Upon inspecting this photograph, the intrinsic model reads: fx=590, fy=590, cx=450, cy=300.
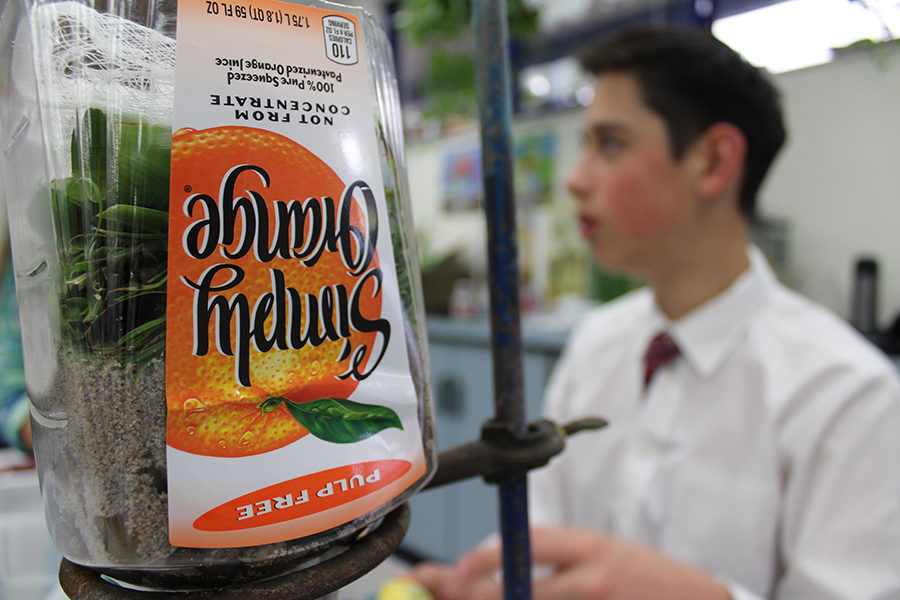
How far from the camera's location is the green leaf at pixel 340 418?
20cm

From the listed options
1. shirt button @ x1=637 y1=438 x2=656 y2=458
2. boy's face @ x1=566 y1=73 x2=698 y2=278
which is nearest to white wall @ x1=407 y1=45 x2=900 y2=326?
boy's face @ x1=566 y1=73 x2=698 y2=278

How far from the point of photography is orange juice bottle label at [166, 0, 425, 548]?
185 mm

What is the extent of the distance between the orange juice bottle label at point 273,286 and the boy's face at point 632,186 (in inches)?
38.4

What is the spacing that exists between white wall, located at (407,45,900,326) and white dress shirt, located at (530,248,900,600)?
2.97 ft

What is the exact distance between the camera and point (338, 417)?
0.68 feet

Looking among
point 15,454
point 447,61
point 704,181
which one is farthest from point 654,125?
point 15,454

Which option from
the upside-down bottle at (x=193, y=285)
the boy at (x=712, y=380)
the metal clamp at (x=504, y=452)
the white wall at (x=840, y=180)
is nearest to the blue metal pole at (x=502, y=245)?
the metal clamp at (x=504, y=452)

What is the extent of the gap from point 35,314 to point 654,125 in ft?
3.67

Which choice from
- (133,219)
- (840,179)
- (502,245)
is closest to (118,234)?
(133,219)

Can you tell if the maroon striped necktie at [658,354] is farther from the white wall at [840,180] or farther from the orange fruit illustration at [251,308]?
the orange fruit illustration at [251,308]

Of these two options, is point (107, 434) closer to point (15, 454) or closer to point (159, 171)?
point (159, 171)

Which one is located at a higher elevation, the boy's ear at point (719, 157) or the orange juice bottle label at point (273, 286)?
the boy's ear at point (719, 157)

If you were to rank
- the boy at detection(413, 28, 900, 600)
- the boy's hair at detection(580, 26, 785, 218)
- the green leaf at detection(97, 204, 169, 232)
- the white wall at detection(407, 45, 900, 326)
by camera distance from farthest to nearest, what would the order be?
1. the white wall at detection(407, 45, 900, 326)
2. the boy's hair at detection(580, 26, 785, 218)
3. the boy at detection(413, 28, 900, 600)
4. the green leaf at detection(97, 204, 169, 232)

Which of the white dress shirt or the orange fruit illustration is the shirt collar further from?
the orange fruit illustration
